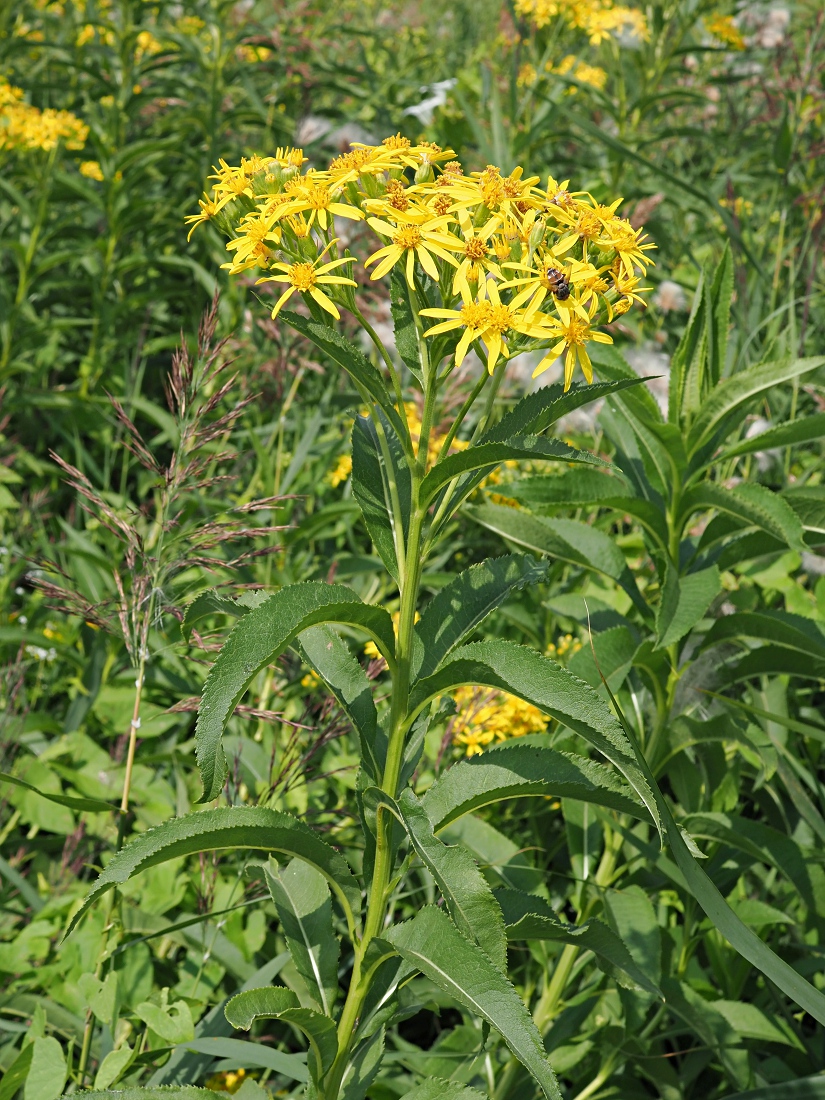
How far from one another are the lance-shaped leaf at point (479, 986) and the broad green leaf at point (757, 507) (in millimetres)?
779

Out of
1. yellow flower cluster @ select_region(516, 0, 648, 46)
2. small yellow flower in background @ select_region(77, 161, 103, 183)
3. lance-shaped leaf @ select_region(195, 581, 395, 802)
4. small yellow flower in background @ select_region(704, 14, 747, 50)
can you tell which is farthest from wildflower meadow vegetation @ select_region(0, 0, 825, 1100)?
small yellow flower in background @ select_region(704, 14, 747, 50)

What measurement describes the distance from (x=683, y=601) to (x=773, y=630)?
16cm

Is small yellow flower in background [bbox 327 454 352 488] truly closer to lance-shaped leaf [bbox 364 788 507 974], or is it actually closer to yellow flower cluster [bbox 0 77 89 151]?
yellow flower cluster [bbox 0 77 89 151]

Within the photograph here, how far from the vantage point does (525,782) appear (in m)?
1.10

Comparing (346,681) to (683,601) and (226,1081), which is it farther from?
(226,1081)

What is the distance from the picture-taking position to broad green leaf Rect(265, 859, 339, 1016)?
1320 millimetres

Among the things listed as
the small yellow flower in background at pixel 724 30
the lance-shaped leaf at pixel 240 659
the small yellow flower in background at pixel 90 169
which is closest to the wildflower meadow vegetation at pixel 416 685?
the lance-shaped leaf at pixel 240 659

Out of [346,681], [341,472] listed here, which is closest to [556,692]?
[346,681]

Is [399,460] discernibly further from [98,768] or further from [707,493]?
[98,768]

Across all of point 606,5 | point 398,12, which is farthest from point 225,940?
point 398,12

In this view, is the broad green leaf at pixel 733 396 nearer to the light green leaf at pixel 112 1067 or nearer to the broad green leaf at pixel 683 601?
the broad green leaf at pixel 683 601

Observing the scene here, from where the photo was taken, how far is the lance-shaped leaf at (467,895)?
1.03 metres

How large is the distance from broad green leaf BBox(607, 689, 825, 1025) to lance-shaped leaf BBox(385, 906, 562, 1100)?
0.24 m

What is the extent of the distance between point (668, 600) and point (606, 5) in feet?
12.1
